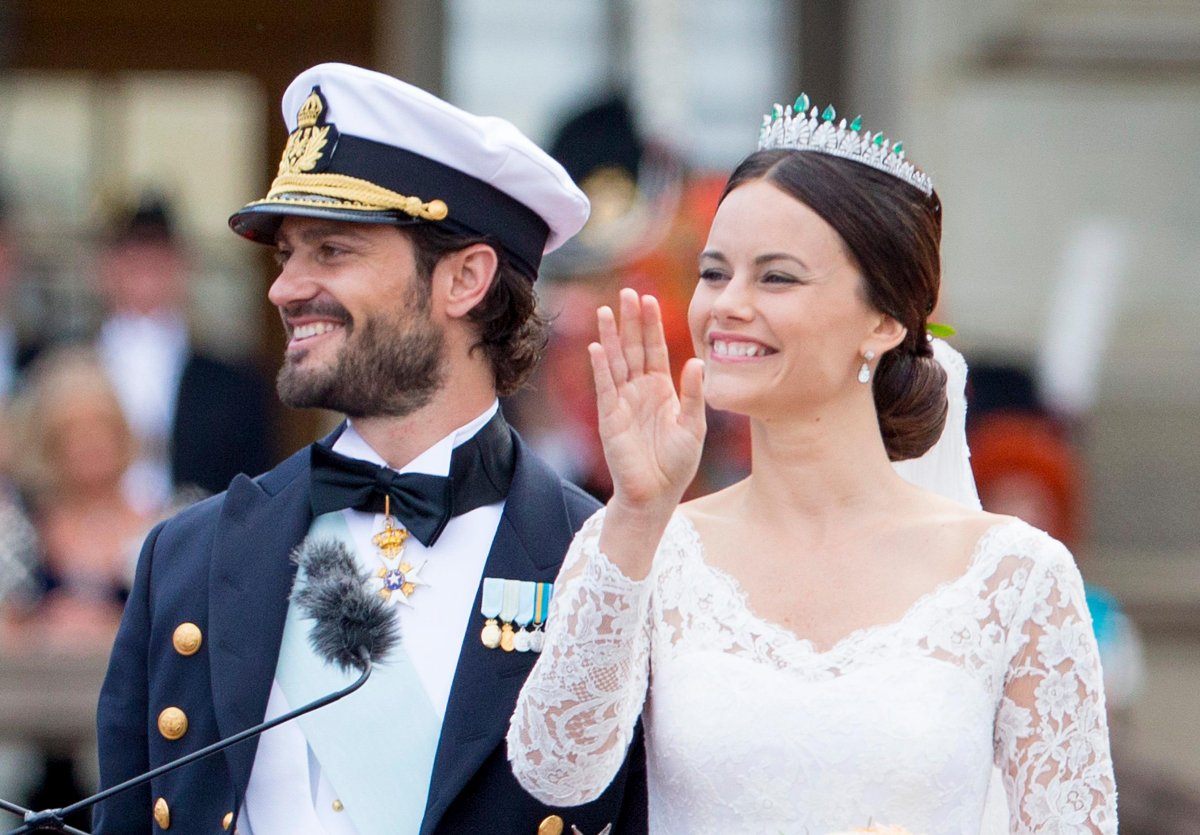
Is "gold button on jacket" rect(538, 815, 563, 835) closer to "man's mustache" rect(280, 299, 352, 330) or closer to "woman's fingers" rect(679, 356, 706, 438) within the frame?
"woman's fingers" rect(679, 356, 706, 438)

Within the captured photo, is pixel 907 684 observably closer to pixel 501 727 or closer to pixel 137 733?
pixel 501 727

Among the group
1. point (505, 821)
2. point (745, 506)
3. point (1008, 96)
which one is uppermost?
point (1008, 96)

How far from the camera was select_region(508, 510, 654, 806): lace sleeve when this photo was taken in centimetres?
311

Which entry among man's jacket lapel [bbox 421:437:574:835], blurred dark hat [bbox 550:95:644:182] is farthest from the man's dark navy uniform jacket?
blurred dark hat [bbox 550:95:644:182]

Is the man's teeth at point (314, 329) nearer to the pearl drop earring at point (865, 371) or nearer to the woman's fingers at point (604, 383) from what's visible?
the woman's fingers at point (604, 383)

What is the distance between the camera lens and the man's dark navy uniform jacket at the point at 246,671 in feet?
10.9

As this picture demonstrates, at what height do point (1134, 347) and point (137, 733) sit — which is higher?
point (1134, 347)

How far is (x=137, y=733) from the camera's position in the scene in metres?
3.48

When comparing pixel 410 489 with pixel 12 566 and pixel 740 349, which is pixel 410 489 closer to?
pixel 740 349

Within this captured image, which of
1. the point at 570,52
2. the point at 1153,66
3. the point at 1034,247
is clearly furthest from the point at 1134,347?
the point at 570,52

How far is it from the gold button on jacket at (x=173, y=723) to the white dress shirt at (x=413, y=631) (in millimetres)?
127

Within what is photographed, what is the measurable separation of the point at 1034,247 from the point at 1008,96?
549 mm

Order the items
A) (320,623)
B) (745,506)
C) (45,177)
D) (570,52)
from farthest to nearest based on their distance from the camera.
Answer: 1. (45,177)
2. (570,52)
3. (745,506)
4. (320,623)

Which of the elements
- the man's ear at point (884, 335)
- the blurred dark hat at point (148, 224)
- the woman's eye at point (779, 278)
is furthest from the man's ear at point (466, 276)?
the blurred dark hat at point (148, 224)
